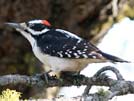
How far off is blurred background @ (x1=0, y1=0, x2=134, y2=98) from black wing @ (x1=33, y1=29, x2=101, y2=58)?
1.81m

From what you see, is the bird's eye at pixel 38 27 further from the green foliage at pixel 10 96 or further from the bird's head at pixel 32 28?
the green foliage at pixel 10 96

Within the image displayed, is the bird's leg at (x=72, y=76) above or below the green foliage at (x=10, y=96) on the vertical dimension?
above

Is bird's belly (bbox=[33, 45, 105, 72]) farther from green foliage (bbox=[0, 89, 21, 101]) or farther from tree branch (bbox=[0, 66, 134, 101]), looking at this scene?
green foliage (bbox=[0, 89, 21, 101])

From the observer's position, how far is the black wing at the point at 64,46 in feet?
5.39

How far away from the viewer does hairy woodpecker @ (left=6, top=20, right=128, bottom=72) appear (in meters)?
1.62

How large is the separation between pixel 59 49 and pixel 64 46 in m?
0.04

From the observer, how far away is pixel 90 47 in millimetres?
1683

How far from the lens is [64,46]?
1712 mm

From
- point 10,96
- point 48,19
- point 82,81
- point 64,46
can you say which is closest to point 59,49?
point 64,46

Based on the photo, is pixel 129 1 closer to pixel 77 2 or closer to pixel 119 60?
pixel 77 2

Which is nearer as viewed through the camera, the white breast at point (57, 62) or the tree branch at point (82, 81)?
the tree branch at point (82, 81)

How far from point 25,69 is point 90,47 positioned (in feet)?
7.62

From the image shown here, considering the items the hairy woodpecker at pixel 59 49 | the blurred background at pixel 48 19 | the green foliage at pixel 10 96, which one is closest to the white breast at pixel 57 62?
the hairy woodpecker at pixel 59 49

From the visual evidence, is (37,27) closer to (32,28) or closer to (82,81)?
(32,28)
